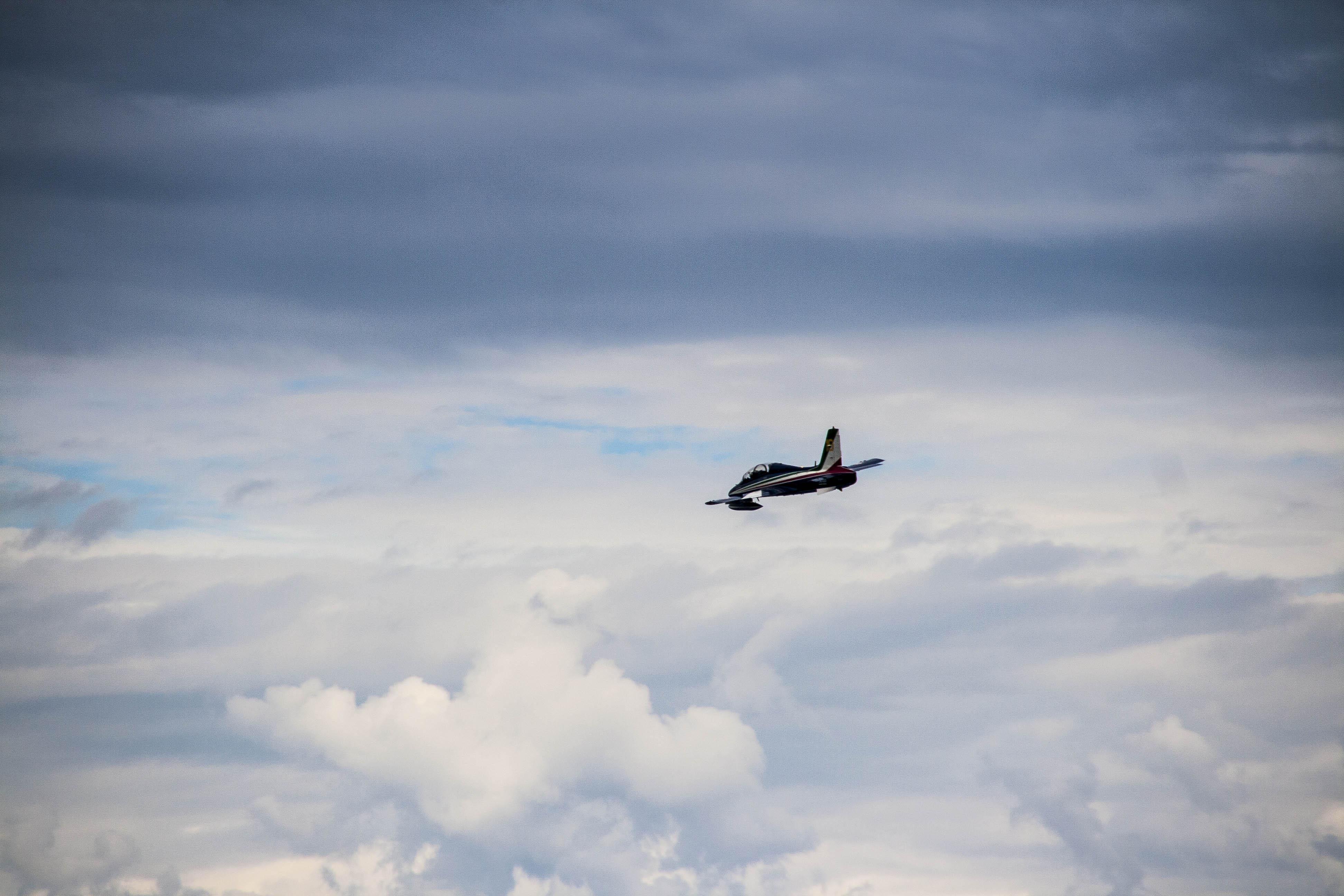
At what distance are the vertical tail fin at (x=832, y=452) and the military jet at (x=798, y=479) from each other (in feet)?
0.15

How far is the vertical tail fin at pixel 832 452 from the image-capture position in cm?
14700

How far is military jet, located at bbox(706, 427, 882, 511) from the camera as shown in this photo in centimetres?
14200

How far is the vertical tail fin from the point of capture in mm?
Answer: 147000

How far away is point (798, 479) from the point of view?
14375 cm

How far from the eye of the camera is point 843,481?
142m

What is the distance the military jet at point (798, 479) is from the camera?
5591 inches

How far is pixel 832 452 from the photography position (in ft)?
484

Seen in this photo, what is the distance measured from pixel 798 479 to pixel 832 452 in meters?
7.17

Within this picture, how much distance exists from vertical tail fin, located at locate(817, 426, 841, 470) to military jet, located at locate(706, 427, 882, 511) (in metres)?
0.05

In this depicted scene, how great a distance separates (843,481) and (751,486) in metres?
12.8

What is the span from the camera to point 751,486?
14825 cm
